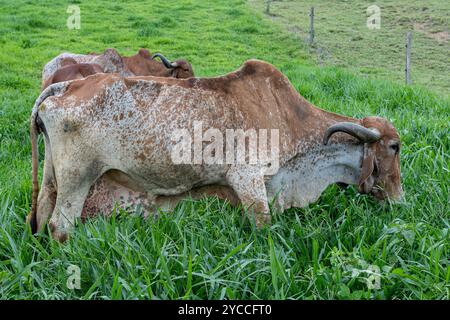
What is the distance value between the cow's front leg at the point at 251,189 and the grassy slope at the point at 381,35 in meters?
7.67

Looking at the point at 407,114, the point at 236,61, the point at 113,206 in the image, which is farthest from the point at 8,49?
the point at 113,206

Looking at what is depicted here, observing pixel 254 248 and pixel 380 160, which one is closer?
pixel 254 248

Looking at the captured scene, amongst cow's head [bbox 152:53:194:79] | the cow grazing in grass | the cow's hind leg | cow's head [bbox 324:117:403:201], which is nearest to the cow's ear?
cow's head [bbox 324:117:403:201]

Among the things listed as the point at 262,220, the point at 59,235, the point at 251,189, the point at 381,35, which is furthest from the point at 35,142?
the point at 381,35

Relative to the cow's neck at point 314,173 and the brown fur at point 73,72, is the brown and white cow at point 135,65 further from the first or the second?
the cow's neck at point 314,173

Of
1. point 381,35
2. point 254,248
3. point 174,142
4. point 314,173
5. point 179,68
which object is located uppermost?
point 174,142

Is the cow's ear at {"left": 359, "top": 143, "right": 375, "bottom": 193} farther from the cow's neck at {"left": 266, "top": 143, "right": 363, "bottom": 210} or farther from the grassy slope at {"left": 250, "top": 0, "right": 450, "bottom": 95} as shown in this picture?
the grassy slope at {"left": 250, "top": 0, "right": 450, "bottom": 95}

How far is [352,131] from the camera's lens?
154 inches

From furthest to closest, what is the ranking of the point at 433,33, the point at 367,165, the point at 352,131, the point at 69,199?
the point at 433,33 → the point at 367,165 → the point at 352,131 → the point at 69,199

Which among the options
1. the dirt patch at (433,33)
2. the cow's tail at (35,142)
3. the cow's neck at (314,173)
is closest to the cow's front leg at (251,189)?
the cow's neck at (314,173)

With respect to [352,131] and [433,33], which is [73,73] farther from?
[433,33]

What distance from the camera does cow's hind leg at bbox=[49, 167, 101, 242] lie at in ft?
11.6

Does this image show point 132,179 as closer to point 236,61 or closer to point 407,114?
point 407,114

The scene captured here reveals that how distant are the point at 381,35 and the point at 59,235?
42.3ft
